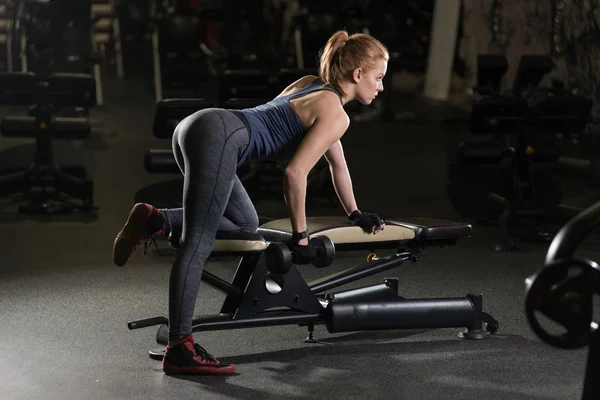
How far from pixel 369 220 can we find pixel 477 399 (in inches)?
30.8

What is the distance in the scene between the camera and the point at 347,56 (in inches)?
134

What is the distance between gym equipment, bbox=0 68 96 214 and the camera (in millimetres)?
5809

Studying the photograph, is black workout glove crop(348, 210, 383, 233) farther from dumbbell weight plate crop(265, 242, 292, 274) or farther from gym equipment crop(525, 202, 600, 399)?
gym equipment crop(525, 202, 600, 399)

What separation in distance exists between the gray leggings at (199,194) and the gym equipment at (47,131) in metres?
2.69

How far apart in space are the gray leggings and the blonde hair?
0.37 m

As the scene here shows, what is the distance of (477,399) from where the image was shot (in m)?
3.18

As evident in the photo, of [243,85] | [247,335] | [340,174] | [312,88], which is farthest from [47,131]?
[312,88]

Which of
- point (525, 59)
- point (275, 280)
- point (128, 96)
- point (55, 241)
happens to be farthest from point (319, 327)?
point (128, 96)

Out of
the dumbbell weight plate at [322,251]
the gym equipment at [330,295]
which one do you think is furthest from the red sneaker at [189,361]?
the dumbbell weight plate at [322,251]

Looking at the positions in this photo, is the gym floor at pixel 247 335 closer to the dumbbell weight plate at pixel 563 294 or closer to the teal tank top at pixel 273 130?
the teal tank top at pixel 273 130

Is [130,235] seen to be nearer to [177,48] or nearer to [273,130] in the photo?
[273,130]

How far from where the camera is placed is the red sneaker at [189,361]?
3.31m

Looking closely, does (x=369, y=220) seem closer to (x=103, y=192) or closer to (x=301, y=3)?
(x=103, y=192)

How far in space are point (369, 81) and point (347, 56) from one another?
11 cm
